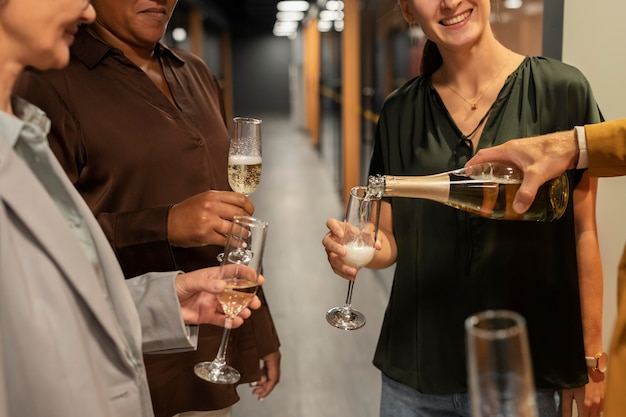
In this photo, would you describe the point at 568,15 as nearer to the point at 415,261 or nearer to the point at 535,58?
the point at 535,58

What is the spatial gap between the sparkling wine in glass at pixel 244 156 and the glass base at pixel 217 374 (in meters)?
0.47

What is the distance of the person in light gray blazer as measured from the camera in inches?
36.9

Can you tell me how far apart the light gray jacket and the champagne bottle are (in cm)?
69

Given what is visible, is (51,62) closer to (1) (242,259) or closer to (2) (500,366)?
(1) (242,259)

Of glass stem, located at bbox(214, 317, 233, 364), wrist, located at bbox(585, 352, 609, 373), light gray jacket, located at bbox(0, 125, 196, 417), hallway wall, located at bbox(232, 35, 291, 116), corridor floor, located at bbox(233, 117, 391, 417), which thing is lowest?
corridor floor, located at bbox(233, 117, 391, 417)

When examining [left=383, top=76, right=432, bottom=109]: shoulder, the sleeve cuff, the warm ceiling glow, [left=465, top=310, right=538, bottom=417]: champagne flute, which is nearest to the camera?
[left=465, top=310, right=538, bottom=417]: champagne flute

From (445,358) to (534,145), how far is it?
567 mm

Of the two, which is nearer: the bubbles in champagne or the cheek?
the cheek

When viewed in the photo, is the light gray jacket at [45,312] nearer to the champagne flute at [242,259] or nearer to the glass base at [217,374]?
the champagne flute at [242,259]

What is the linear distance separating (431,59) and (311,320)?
328cm

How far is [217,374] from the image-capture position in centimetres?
152

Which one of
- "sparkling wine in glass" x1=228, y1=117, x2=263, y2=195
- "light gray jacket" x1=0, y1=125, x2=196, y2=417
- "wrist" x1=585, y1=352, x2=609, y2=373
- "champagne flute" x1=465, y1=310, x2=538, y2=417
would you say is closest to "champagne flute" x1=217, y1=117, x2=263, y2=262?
"sparkling wine in glass" x1=228, y1=117, x2=263, y2=195

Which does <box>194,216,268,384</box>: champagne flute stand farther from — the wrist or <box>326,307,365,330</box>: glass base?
the wrist

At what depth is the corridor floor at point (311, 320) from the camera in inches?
145
